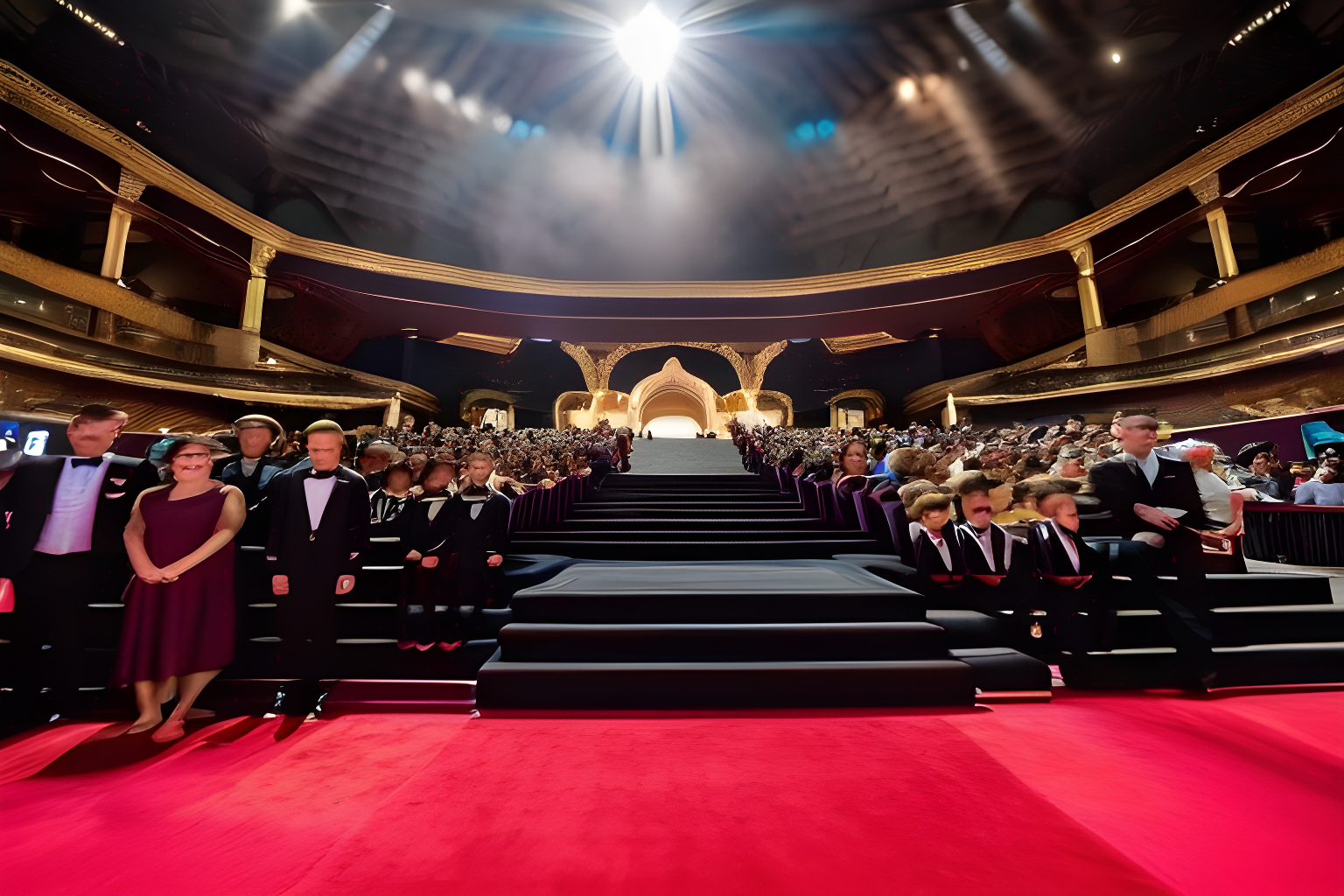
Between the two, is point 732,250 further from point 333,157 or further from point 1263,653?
point 1263,653

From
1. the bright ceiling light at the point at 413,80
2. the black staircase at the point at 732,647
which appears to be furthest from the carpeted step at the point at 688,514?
the bright ceiling light at the point at 413,80

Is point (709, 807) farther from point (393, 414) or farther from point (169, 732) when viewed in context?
point (393, 414)

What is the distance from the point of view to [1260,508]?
17.3ft

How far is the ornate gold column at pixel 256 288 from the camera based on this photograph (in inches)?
560

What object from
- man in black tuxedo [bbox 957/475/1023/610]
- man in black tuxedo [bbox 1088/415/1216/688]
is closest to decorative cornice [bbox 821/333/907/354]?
man in black tuxedo [bbox 1088/415/1216/688]

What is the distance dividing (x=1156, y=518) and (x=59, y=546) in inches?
230

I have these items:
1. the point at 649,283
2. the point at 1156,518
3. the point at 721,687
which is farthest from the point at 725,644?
the point at 649,283

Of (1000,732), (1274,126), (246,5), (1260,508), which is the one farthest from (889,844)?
(246,5)

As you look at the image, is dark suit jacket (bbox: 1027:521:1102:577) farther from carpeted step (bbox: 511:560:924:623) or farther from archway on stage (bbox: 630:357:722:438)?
archway on stage (bbox: 630:357:722:438)

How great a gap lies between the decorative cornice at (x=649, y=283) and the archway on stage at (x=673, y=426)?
5.88 meters

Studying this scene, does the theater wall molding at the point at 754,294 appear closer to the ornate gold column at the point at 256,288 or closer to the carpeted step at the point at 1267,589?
the ornate gold column at the point at 256,288

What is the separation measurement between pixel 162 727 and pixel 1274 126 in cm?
1973

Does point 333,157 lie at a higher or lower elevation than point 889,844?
higher

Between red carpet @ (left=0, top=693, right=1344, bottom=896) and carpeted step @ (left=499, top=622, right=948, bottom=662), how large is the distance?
0.37 meters
